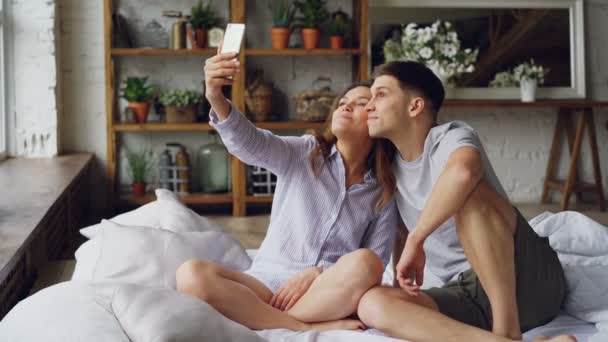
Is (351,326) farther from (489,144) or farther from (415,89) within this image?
(489,144)

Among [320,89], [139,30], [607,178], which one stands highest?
[139,30]

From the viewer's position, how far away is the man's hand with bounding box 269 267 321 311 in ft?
7.79

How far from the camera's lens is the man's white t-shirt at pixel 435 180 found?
7.43 ft

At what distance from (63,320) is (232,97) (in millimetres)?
3781

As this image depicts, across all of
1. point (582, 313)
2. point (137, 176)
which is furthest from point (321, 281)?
point (137, 176)

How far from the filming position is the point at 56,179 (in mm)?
4277

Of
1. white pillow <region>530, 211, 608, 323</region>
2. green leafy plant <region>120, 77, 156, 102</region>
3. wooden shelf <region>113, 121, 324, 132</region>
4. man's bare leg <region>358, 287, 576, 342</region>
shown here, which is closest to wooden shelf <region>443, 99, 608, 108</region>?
wooden shelf <region>113, 121, 324, 132</region>

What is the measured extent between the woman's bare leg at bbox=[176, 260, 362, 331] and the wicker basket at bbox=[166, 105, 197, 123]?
332 centimetres

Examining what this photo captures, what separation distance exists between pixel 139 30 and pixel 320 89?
50.2 inches

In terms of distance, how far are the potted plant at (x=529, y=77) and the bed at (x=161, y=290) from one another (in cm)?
275

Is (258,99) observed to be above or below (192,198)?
above

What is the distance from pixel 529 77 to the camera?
5891 millimetres

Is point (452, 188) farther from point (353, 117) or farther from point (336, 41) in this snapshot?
point (336, 41)

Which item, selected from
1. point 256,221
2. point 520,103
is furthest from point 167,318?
point 520,103
